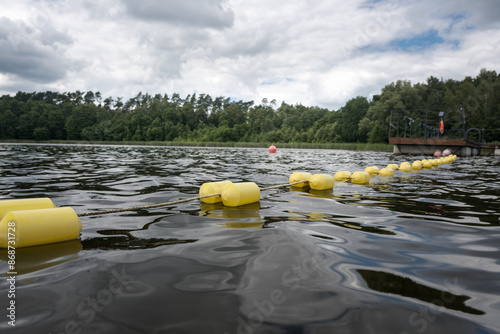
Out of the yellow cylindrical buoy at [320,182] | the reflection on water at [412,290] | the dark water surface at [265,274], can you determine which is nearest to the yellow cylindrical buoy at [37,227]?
the dark water surface at [265,274]

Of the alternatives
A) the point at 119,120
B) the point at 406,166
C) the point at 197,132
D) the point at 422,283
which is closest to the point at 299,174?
the point at 422,283

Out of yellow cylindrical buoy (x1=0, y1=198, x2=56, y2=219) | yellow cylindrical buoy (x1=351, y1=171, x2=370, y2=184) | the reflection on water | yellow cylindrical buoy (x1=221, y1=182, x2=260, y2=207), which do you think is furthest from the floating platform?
yellow cylindrical buoy (x1=0, y1=198, x2=56, y2=219)

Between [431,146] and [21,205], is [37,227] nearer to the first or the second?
[21,205]

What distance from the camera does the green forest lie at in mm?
56375

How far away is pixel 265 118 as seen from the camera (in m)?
92.4

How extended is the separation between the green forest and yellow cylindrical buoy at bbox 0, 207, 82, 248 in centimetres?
5936

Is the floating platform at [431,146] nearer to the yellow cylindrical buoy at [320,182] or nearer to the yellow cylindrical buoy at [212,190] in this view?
the yellow cylindrical buoy at [320,182]

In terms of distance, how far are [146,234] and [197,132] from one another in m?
86.5

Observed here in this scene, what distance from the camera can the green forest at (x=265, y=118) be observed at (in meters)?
56.4

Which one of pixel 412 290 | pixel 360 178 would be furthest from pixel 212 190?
pixel 360 178

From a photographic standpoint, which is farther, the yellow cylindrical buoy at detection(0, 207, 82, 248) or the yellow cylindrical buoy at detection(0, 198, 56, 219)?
the yellow cylindrical buoy at detection(0, 198, 56, 219)

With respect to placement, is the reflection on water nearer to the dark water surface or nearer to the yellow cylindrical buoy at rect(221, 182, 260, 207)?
the dark water surface

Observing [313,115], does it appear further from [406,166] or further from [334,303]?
[334,303]

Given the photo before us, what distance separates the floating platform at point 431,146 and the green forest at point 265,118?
1141 inches
